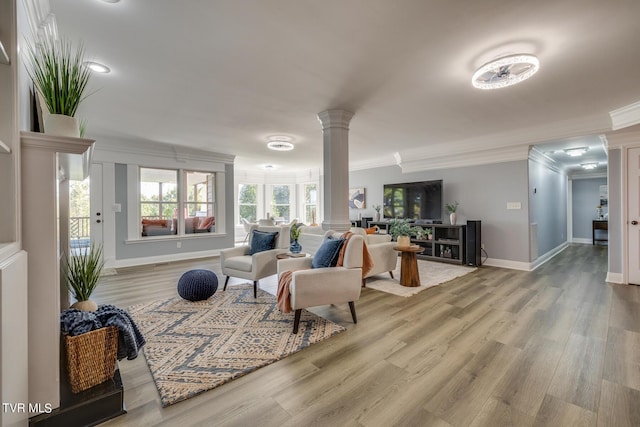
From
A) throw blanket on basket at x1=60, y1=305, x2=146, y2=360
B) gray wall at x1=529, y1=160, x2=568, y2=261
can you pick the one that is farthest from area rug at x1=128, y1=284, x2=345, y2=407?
gray wall at x1=529, y1=160, x2=568, y2=261

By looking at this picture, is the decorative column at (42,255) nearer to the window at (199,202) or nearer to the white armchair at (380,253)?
the white armchair at (380,253)

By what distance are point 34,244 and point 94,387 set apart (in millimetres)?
857

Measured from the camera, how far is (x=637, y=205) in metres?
3.86

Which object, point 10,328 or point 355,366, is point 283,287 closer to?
point 355,366

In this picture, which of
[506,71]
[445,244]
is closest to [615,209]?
[445,244]

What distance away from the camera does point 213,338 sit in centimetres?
231

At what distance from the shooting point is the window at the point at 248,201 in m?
9.11

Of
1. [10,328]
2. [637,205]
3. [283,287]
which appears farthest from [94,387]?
[637,205]

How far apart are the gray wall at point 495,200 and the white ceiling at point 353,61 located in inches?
35.0

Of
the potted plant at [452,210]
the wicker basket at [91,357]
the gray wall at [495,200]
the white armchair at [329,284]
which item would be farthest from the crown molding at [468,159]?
the wicker basket at [91,357]

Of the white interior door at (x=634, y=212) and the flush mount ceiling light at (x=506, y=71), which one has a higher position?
the flush mount ceiling light at (x=506, y=71)

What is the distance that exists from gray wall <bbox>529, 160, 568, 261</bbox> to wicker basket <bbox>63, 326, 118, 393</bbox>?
6.16 m

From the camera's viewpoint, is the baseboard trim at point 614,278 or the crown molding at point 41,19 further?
the baseboard trim at point 614,278

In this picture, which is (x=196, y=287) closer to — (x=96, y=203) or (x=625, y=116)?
(x=96, y=203)
